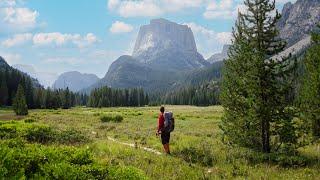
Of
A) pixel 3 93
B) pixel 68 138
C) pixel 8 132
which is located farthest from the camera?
pixel 3 93

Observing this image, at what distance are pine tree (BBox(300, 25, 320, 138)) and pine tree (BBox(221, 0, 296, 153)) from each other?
31.3ft

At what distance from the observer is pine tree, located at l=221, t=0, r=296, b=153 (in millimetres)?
21672

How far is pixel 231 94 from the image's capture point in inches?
934

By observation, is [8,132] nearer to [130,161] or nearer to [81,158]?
[130,161]

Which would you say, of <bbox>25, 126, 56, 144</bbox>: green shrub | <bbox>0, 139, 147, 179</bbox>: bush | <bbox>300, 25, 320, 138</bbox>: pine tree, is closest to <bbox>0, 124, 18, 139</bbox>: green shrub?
<bbox>25, 126, 56, 144</bbox>: green shrub

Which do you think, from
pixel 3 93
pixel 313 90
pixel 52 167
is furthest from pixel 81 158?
pixel 3 93

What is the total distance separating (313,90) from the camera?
3172cm

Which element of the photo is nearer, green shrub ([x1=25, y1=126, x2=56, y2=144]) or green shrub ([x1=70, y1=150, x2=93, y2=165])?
green shrub ([x1=70, y1=150, x2=93, y2=165])

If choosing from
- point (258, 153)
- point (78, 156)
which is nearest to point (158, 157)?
point (258, 153)

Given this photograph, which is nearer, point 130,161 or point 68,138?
point 130,161

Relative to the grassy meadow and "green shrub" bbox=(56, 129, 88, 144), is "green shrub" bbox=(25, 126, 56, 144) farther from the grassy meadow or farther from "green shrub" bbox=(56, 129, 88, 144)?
"green shrub" bbox=(56, 129, 88, 144)

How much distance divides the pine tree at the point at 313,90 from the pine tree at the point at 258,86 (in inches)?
376

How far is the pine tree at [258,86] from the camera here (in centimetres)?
2167

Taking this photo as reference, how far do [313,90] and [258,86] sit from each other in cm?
1198
